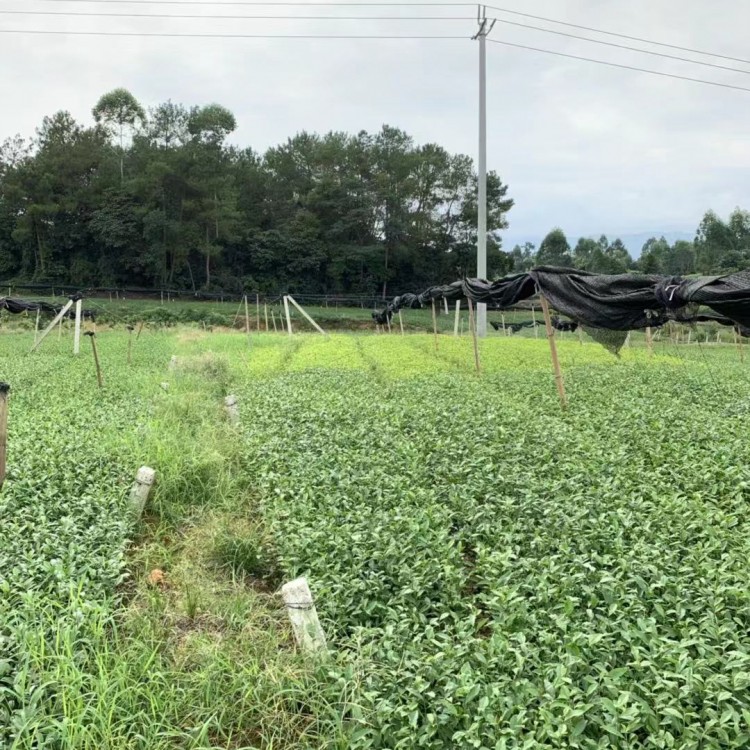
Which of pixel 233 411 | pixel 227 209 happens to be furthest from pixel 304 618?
pixel 227 209

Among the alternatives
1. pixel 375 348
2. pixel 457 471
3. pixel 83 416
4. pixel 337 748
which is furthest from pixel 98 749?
pixel 375 348

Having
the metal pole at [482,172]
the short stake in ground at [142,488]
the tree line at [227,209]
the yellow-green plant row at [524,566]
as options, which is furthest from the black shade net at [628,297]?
the tree line at [227,209]

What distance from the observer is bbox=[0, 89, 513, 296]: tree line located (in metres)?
43.1

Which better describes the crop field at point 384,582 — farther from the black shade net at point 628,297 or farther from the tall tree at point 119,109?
the tall tree at point 119,109

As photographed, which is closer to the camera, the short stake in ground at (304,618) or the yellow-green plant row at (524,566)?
the yellow-green plant row at (524,566)

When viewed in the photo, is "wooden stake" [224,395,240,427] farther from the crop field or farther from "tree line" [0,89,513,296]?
"tree line" [0,89,513,296]

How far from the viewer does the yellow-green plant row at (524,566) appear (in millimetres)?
2402

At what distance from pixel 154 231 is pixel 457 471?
42180mm

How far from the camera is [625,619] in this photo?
2.96 m

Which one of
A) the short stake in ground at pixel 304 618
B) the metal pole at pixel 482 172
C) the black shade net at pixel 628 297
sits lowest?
the short stake in ground at pixel 304 618

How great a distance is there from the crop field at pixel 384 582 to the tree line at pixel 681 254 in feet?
155

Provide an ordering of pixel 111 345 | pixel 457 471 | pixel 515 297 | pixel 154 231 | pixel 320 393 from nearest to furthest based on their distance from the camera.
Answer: pixel 457 471
pixel 320 393
pixel 515 297
pixel 111 345
pixel 154 231

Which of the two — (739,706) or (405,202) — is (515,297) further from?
Answer: (405,202)

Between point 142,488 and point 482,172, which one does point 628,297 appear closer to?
point 142,488
